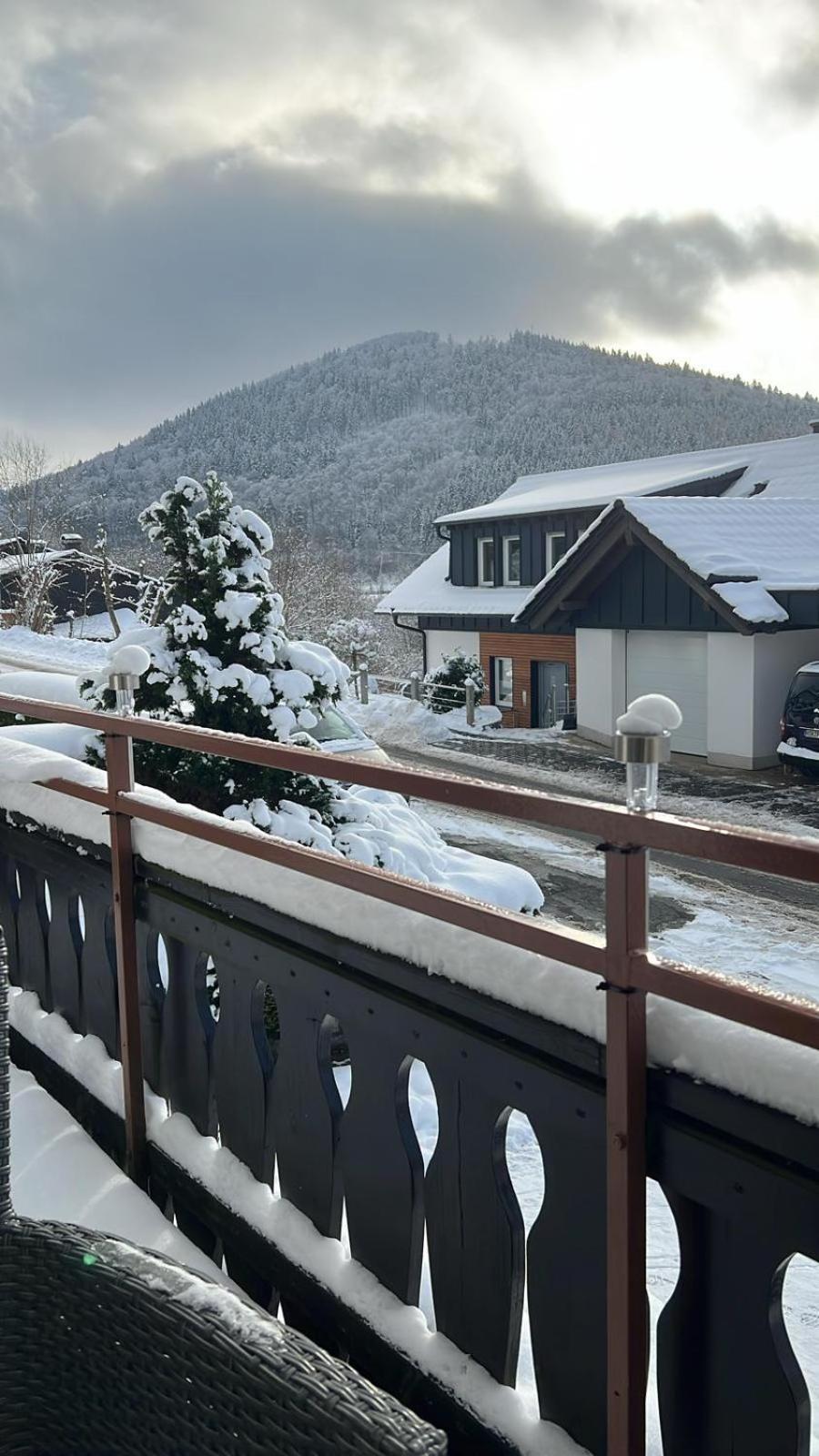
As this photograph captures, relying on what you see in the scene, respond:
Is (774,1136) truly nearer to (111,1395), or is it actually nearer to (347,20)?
(111,1395)

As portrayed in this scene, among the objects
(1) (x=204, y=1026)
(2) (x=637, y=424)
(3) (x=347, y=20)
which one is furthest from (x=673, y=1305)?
(2) (x=637, y=424)

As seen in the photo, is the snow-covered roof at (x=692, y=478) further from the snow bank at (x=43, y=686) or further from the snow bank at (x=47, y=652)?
the snow bank at (x=43, y=686)

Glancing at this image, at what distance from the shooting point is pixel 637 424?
7875 centimetres

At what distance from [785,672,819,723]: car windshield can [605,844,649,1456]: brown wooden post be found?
53.3 feet

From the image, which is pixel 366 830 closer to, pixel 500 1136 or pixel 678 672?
pixel 500 1136

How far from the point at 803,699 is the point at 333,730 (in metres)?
9.05

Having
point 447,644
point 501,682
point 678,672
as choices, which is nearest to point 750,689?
Result: point 678,672

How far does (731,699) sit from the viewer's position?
1856cm

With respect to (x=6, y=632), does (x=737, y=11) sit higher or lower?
higher

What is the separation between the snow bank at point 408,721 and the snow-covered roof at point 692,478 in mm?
4949

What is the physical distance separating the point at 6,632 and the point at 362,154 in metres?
20.2

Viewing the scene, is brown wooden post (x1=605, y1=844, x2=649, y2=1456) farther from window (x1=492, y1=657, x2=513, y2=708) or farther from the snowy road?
window (x1=492, y1=657, x2=513, y2=708)

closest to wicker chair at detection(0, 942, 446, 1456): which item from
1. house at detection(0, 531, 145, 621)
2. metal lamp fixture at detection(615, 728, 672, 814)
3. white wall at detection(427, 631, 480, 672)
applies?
metal lamp fixture at detection(615, 728, 672, 814)

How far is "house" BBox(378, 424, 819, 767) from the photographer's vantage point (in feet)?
60.5
